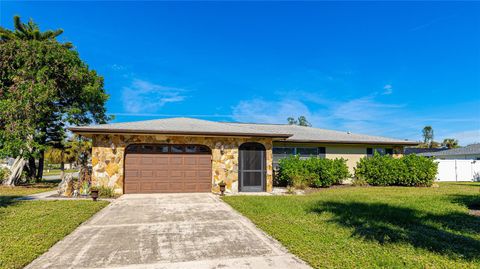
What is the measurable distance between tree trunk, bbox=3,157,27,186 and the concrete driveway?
12090 mm

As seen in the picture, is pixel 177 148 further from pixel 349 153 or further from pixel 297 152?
pixel 349 153

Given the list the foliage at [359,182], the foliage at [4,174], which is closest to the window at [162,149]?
the foliage at [359,182]

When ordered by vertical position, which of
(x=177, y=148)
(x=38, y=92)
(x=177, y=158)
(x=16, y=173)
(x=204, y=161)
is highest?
(x=38, y=92)

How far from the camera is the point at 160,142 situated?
1210 cm

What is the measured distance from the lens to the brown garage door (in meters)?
11.9

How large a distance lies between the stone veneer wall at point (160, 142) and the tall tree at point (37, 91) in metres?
5.48

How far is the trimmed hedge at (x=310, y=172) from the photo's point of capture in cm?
1378

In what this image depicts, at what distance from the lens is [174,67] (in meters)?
23.1

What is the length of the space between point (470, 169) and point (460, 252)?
2210 centimetres

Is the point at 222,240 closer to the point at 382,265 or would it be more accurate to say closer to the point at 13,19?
the point at 382,265

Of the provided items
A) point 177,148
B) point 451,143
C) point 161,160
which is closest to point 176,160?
point 177,148

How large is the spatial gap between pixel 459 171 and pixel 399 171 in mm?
10452

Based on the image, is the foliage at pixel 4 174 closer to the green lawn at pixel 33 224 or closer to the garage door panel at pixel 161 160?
the green lawn at pixel 33 224

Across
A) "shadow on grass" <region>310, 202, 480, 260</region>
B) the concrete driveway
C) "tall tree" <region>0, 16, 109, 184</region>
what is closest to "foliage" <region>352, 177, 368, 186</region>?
"shadow on grass" <region>310, 202, 480, 260</region>
